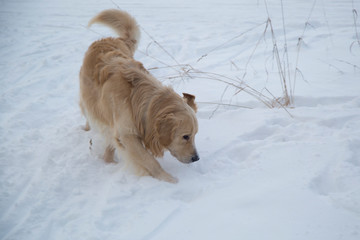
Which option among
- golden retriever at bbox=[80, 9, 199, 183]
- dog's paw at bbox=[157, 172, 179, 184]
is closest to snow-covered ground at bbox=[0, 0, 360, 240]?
dog's paw at bbox=[157, 172, 179, 184]

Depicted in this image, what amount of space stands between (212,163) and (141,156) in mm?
685

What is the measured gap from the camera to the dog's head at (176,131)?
→ 2.64 metres

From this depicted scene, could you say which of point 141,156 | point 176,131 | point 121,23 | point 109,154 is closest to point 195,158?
point 176,131

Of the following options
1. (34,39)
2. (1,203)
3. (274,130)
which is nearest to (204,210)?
(274,130)

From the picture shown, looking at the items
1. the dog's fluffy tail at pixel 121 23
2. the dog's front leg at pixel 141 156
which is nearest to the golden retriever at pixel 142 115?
the dog's front leg at pixel 141 156

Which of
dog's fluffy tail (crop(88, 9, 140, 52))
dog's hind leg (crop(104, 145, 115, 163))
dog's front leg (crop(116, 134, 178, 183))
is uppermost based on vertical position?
dog's fluffy tail (crop(88, 9, 140, 52))

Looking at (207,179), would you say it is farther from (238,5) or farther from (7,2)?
(7,2)

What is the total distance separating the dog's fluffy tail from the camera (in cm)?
404

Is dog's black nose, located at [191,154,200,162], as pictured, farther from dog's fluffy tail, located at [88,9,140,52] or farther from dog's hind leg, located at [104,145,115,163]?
dog's fluffy tail, located at [88,9,140,52]

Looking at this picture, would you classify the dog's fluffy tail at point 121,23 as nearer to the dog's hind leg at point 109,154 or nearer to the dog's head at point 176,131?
the dog's hind leg at point 109,154

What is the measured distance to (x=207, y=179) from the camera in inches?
100

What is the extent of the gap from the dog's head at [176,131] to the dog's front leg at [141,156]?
0.31 feet

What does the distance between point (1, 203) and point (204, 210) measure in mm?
1730

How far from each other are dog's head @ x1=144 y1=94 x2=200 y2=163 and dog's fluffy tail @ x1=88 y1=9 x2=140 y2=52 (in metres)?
1.73
